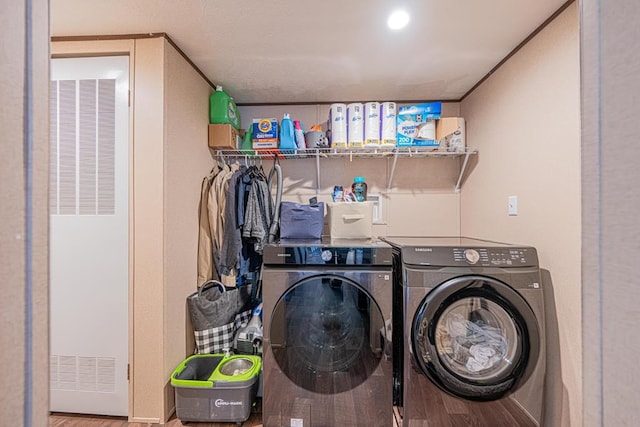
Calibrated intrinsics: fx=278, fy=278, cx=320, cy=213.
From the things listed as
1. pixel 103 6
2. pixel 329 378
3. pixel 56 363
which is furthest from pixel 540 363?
pixel 103 6

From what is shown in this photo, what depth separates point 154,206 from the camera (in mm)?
1614

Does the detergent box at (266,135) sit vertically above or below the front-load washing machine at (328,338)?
above

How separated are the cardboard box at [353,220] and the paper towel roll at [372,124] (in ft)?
1.65

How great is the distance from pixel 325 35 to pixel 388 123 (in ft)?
2.57

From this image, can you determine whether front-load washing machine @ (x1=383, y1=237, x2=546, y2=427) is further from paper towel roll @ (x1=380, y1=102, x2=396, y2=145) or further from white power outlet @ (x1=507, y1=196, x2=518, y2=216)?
paper towel roll @ (x1=380, y1=102, x2=396, y2=145)

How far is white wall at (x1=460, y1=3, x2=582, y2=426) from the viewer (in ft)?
4.29

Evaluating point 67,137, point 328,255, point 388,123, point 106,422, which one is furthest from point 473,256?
point 67,137

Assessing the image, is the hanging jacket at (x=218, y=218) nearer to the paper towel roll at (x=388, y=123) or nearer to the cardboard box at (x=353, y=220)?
the cardboard box at (x=353, y=220)

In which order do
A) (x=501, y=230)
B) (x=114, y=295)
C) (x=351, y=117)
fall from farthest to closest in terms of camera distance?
(x=351, y=117) → (x=501, y=230) → (x=114, y=295)

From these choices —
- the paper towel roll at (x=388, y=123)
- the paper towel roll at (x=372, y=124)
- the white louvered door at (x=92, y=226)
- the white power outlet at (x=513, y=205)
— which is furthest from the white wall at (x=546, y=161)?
the white louvered door at (x=92, y=226)

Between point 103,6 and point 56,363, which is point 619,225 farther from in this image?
point 56,363

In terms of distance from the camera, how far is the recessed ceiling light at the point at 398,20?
4.68 feet

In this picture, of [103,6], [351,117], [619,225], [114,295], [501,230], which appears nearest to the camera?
[619,225]

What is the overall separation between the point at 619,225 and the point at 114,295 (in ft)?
6.96
